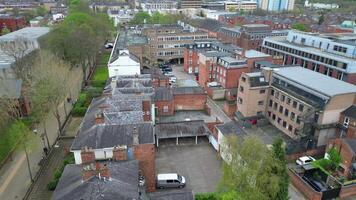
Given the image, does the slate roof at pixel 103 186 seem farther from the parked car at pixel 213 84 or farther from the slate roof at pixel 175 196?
the parked car at pixel 213 84

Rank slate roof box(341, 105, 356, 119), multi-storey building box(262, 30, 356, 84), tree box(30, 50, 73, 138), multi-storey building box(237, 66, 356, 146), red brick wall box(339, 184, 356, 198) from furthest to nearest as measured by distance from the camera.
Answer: multi-storey building box(262, 30, 356, 84) < tree box(30, 50, 73, 138) < multi-storey building box(237, 66, 356, 146) < slate roof box(341, 105, 356, 119) < red brick wall box(339, 184, 356, 198)

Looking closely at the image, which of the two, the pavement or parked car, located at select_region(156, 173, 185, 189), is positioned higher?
parked car, located at select_region(156, 173, 185, 189)

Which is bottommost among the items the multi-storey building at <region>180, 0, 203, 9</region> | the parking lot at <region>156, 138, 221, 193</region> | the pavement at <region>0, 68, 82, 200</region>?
the pavement at <region>0, 68, 82, 200</region>

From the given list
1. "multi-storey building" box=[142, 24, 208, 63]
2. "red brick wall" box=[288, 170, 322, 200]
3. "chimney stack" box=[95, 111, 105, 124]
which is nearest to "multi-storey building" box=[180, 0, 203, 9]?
"multi-storey building" box=[142, 24, 208, 63]

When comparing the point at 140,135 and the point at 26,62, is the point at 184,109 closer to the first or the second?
the point at 140,135

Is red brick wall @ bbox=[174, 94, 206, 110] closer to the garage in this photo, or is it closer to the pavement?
the garage

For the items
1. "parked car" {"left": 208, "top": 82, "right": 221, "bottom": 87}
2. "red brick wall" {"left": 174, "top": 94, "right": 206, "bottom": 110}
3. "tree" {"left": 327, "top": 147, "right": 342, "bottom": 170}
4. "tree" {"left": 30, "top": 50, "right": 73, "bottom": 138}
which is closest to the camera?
"tree" {"left": 327, "top": 147, "right": 342, "bottom": 170}

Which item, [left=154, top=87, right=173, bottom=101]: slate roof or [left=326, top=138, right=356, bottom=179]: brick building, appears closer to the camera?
[left=326, top=138, right=356, bottom=179]: brick building
